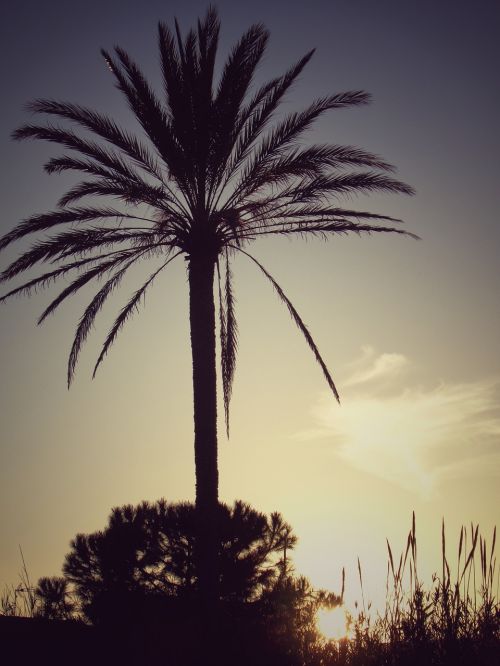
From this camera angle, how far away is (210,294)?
1085 cm

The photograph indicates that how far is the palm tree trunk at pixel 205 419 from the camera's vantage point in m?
9.42

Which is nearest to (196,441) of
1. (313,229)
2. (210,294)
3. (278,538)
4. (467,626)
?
(210,294)

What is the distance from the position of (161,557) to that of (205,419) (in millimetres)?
3216

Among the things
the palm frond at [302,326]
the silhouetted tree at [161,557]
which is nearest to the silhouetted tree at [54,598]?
the silhouetted tree at [161,557]

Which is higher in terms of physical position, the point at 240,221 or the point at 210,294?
the point at 240,221

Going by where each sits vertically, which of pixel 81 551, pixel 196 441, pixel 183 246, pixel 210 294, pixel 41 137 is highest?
pixel 41 137

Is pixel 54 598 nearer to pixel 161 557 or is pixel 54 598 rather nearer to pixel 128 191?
pixel 161 557

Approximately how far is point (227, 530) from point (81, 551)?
2.75 meters

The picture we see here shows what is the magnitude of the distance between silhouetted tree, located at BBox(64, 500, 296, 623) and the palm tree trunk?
1.09 m

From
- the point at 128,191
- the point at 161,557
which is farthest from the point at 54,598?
the point at 128,191

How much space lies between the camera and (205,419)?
1012 centimetres

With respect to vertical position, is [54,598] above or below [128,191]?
below

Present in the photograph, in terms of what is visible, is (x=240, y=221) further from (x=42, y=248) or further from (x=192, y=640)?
(x=192, y=640)

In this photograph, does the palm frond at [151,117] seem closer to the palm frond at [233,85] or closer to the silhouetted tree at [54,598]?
the palm frond at [233,85]
